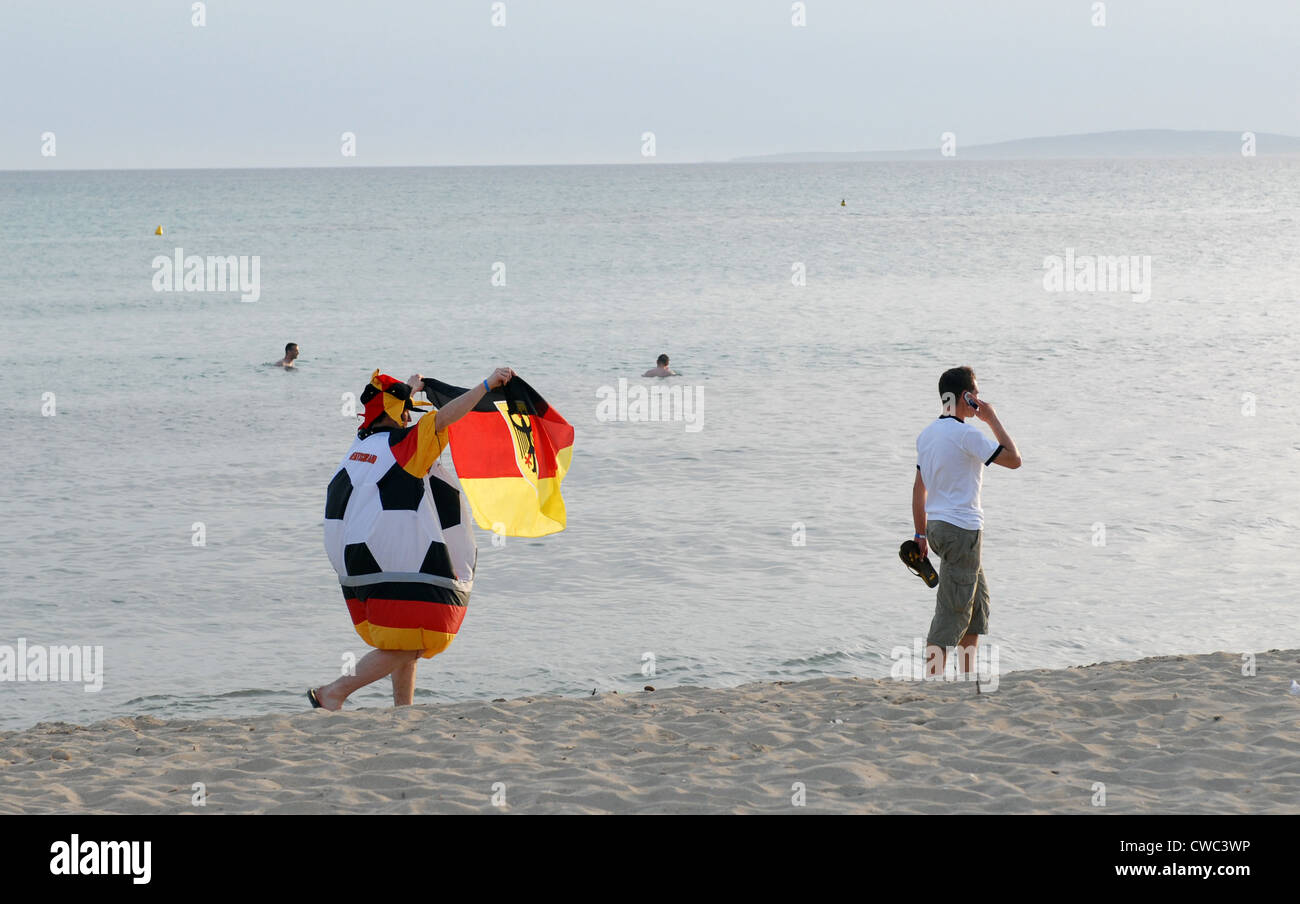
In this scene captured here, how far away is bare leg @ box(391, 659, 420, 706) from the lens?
7020mm

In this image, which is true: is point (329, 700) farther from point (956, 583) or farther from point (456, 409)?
Answer: point (956, 583)

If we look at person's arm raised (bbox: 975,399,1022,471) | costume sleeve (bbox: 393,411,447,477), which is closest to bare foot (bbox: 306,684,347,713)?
costume sleeve (bbox: 393,411,447,477)

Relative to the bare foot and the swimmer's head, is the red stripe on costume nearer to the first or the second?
the bare foot

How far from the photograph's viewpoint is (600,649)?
9672 millimetres

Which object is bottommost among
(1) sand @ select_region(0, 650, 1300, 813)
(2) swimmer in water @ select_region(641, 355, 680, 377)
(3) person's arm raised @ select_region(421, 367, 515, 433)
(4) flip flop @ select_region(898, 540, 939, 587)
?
(1) sand @ select_region(0, 650, 1300, 813)

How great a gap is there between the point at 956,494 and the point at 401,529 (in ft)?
9.91

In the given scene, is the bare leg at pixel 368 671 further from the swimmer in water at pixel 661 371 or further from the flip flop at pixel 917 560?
the swimmer in water at pixel 661 371

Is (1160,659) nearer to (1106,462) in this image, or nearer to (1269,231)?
(1106,462)

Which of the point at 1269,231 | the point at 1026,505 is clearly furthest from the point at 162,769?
the point at 1269,231

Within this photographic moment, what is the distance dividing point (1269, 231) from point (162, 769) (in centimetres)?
7185

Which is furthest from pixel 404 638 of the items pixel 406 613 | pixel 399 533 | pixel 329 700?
pixel 329 700

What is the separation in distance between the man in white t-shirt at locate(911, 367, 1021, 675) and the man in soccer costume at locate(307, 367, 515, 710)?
2.44 meters

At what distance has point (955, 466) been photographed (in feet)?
23.8
